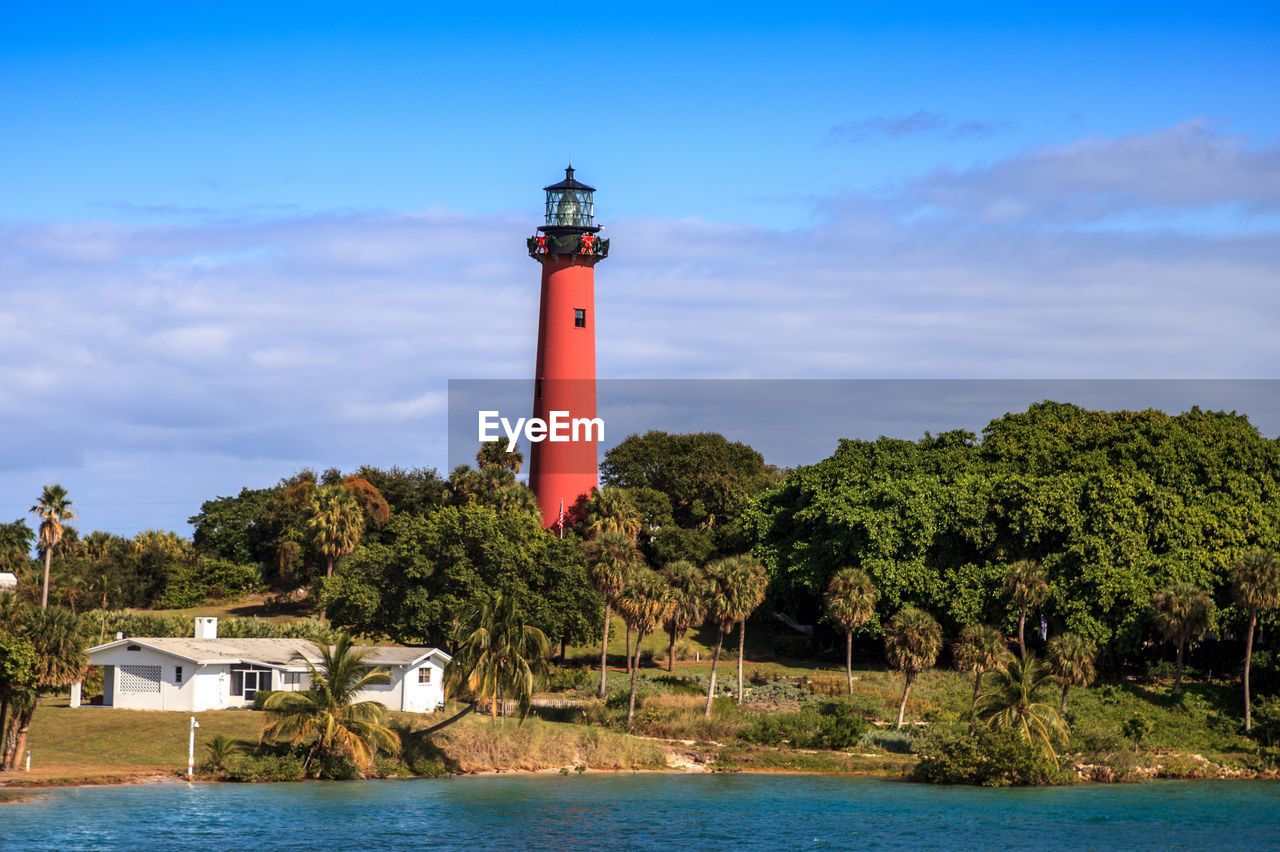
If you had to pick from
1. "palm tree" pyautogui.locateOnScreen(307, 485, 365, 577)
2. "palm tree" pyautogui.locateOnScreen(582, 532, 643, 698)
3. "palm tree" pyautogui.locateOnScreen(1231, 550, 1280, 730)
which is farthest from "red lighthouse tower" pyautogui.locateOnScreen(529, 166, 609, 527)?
"palm tree" pyautogui.locateOnScreen(1231, 550, 1280, 730)

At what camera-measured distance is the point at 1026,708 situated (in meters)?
57.2

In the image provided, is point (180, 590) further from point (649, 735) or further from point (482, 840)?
point (482, 840)

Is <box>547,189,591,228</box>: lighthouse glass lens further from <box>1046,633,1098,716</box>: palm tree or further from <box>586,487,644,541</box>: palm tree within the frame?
<box>1046,633,1098,716</box>: palm tree

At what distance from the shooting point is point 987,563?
73.4m

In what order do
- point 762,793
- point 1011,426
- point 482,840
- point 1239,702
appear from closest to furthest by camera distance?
point 482,840
point 762,793
point 1239,702
point 1011,426

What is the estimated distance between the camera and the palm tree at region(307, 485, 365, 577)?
285 ft

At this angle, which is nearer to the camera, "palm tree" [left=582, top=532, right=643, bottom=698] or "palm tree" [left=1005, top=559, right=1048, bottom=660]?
"palm tree" [left=582, top=532, right=643, bottom=698]

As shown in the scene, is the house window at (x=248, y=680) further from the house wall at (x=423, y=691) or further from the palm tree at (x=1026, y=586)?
the palm tree at (x=1026, y=586)

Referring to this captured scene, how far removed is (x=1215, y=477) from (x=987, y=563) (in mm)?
12169

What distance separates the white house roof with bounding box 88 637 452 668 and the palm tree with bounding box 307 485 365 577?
20164mm

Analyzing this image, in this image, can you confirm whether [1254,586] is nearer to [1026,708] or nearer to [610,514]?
[1026,708]

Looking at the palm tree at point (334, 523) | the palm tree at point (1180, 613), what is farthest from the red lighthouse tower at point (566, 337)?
the palm tree at point (1180, 613)

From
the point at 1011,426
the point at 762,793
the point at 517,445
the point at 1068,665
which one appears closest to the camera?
the point at 762,793

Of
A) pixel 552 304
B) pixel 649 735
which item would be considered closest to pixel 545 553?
pixel 649 735
